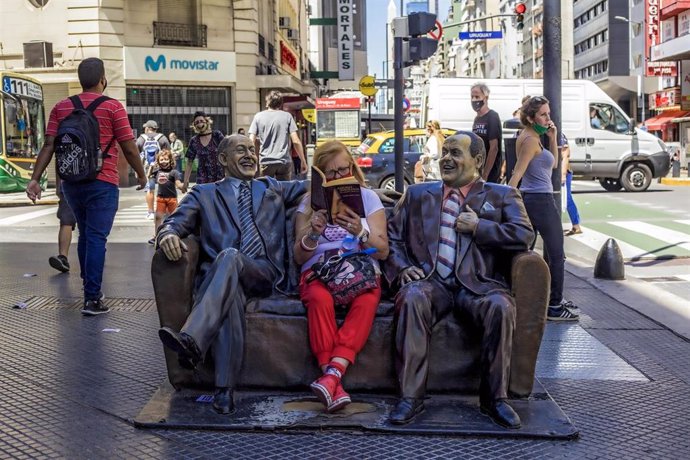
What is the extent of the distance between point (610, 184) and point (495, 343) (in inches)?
866

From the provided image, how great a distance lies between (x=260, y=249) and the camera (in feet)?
16.8

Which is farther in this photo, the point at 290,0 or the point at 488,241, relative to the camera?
the point at 290,0

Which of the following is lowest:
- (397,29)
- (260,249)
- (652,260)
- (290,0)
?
(652,260)

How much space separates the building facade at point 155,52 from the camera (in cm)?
2936

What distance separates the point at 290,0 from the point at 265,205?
150ft

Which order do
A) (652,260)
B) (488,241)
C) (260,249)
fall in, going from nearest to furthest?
(488,241), (260,249), (652,260)

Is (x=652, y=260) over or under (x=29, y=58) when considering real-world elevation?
under

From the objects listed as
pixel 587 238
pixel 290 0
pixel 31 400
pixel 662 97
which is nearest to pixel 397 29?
pixel 587 238

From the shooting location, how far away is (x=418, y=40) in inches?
519

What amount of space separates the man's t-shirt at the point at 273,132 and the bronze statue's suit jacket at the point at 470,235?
19.1ft

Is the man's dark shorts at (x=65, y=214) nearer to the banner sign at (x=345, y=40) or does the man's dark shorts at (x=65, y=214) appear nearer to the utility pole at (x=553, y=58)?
the utility pole at (x=553, y=58)

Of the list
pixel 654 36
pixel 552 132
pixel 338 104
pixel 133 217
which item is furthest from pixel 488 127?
pixel 654 36

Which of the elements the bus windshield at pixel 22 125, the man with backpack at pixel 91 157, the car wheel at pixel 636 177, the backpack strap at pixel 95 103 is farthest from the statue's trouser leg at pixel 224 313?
the car wheel at pixel 636 177

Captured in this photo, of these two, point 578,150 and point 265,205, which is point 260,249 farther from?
point 578,150
